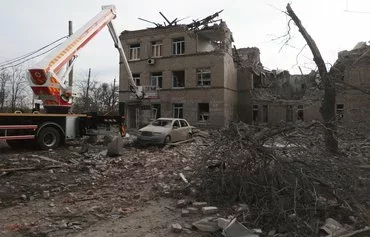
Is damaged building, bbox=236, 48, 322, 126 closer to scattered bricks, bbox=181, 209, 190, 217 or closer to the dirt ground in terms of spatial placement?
the dirt ground

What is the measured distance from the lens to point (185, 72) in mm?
36562

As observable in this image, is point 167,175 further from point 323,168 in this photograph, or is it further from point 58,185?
point 323,168

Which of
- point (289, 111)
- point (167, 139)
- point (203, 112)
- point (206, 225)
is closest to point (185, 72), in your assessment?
point (203, 112)

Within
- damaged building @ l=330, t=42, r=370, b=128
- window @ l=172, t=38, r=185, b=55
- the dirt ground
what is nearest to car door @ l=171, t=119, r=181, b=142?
the dirt ground

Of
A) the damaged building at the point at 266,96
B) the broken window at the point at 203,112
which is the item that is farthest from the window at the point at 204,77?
the damaged building at the point at 266,96

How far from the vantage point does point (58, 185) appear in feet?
31.9

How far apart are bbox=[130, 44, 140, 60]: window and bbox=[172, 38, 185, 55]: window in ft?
13.6

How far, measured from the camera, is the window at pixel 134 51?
130 feet

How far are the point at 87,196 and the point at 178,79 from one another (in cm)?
3003

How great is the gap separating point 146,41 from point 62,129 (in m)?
24.6

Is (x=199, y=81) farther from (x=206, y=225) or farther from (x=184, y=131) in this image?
(x=206, y=225)

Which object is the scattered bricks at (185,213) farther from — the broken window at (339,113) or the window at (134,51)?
the window at (134,51)

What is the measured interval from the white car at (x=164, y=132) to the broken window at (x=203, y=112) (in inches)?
565

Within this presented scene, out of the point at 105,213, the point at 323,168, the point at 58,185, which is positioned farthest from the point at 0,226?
the point at 323,168
